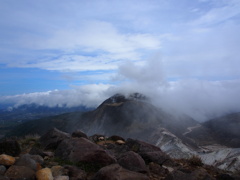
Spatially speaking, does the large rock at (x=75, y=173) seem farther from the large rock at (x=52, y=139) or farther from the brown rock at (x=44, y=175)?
the large rock at (x=52, y=139)

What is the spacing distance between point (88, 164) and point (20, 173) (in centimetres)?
232

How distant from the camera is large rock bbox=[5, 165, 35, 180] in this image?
5.28 m

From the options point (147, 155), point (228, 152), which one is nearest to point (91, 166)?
point (147, 155)

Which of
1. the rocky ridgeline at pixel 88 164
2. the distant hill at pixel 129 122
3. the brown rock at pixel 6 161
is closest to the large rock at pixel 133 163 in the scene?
the rocky ridgeline at pixel 88 164

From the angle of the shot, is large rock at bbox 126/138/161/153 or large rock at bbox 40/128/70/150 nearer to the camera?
large rock at bbox 126/138/161/153

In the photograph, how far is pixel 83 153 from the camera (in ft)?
24.5

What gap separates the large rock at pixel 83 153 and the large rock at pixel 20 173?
2.01m

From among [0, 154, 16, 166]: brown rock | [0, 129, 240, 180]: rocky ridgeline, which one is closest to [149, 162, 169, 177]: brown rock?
[0, 129, 240, 180]: rocky ridgeline

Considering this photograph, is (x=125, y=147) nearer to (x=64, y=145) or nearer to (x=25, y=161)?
(x=64, y=145)

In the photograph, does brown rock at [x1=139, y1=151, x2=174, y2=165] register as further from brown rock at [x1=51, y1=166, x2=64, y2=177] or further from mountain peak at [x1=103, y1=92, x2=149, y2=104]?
mountain peak at [x1=103, y1=92, x2=149, y2=104]

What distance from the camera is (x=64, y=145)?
27.4 ft

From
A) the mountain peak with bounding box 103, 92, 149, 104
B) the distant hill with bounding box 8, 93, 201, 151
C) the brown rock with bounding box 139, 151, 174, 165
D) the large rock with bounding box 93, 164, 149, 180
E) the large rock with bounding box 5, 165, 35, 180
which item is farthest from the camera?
the mountain peak with bounding box 103, 92, 149, 104

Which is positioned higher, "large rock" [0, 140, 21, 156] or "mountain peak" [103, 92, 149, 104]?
"mountain peak" [103, 92, 149, 104]

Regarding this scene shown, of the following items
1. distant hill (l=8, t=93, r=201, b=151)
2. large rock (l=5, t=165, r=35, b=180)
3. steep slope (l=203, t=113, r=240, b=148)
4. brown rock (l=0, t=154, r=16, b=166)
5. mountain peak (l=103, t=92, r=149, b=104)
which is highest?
mountain peak (l=103, t=92, r=149, b=104)
